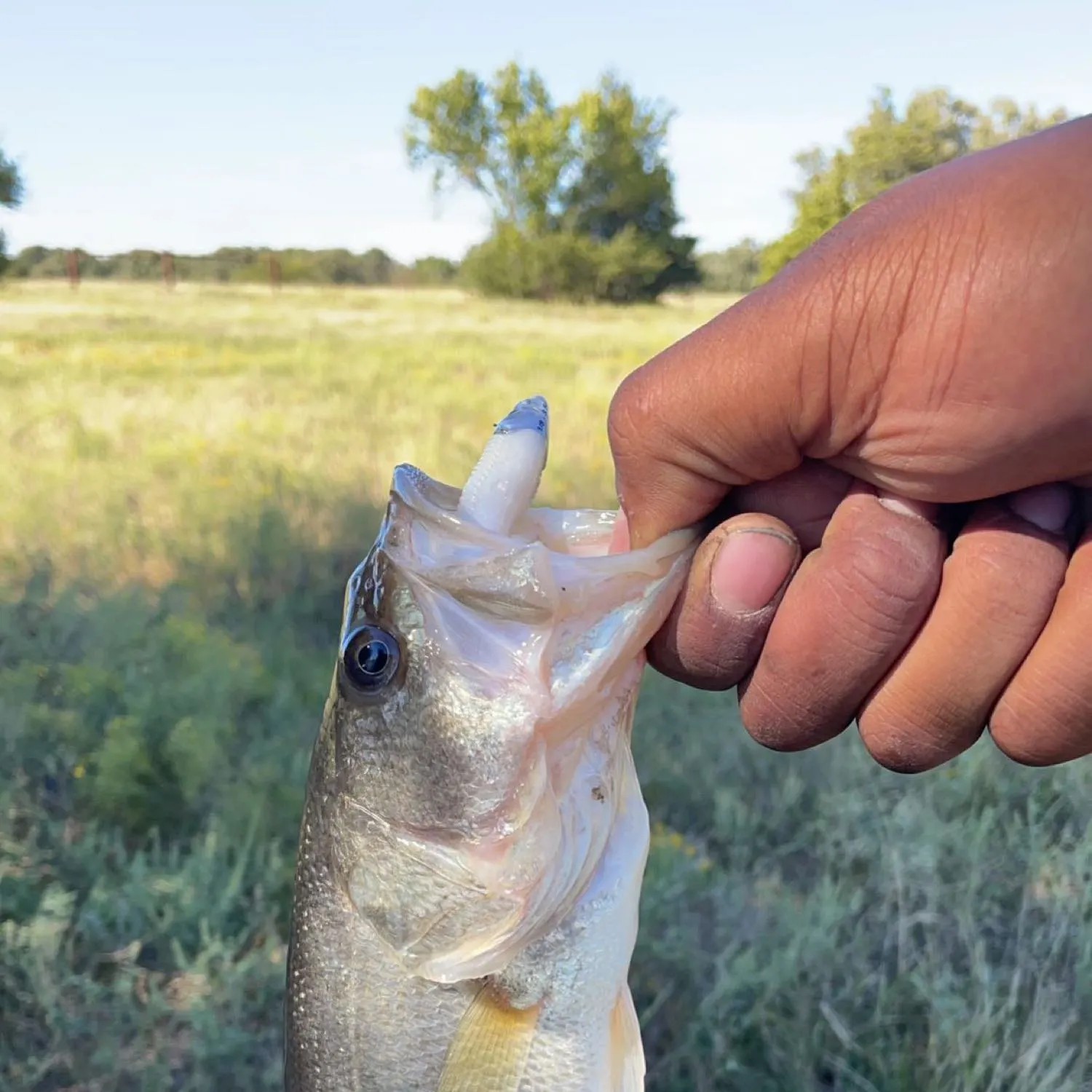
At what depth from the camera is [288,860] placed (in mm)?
3041

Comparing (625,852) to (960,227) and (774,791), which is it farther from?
(774,791)

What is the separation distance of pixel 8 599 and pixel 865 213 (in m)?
4.78

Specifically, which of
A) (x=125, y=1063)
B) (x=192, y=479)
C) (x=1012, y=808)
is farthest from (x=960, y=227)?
(x=192, y=479)

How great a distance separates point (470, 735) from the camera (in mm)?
1301

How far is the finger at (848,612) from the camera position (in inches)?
56.6

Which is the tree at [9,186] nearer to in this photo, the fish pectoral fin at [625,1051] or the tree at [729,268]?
the fish pectoral fin at [625,1051]

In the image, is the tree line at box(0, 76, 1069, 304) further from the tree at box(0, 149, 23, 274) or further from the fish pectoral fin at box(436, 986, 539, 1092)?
the fish pectoral fin at box(436, 986, 539, 1092)

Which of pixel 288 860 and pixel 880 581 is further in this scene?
pixel 288 860

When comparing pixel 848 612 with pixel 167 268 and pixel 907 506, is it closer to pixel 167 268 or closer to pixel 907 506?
pixel 907 506

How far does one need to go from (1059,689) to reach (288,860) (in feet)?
8.04

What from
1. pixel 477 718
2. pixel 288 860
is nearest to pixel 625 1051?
pixel 477 718

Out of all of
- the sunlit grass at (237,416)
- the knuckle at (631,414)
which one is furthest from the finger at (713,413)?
the sunlit grass at (237,416)

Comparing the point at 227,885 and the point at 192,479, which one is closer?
the point at 227,885

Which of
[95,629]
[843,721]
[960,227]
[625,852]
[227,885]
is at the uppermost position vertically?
[960,227]
